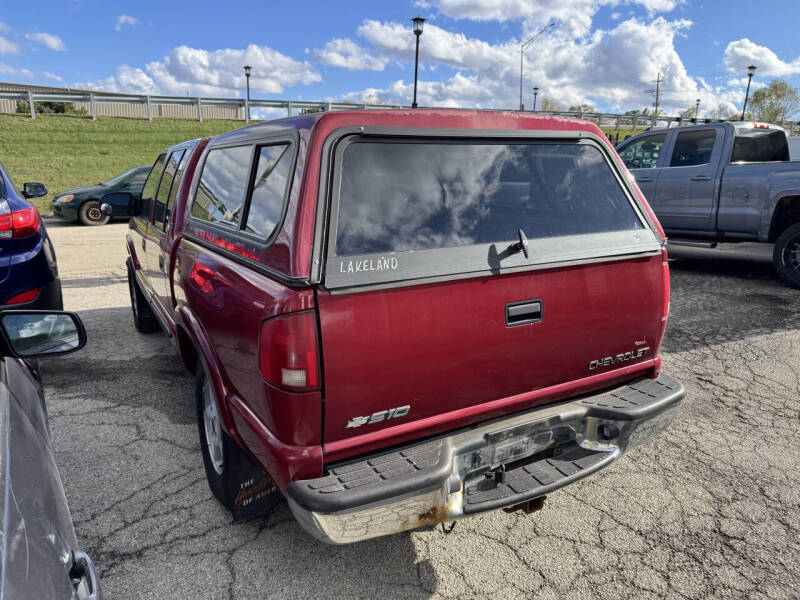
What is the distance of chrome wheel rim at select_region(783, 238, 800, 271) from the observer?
7.04m

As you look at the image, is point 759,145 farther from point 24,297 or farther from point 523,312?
point 24,297

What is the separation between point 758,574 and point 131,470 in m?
3.21

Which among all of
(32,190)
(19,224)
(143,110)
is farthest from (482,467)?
(143,110)

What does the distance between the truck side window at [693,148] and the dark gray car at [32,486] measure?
857 centimetres

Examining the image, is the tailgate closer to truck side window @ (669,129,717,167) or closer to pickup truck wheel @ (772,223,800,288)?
pickup truck wheel @ (772,223,800,288)

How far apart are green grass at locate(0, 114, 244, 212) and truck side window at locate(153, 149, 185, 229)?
1411 cm

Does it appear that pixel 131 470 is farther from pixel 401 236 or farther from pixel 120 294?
pixel 120 294

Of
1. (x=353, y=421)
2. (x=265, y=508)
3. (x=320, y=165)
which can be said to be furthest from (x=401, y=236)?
(x=265, y=508)

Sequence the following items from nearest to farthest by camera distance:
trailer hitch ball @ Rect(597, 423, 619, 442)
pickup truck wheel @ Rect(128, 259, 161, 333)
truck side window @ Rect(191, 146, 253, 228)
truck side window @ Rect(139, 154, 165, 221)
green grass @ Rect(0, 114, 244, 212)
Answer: trailer hitch ball @ Rect(597, 423, 619, 442), truck side window @ Rect(191, 146, 253, 228), truck side window @ Rect(139, 154, 165, 221), pickup truck wheel @ Rect(128, 259, 161, 333), green grass @ Rect(0, 114, 244, 212)

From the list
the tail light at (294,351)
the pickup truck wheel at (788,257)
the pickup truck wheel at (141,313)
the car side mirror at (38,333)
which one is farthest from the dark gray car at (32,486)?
the pickup truck wheel at (788,257)

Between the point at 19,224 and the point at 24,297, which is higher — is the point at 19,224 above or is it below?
above

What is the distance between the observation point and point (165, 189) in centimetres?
410

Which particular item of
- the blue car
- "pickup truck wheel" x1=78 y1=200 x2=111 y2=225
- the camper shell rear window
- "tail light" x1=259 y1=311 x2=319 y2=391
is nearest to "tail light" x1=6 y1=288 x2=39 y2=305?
the blue car

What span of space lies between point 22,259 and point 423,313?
11.7 ft
